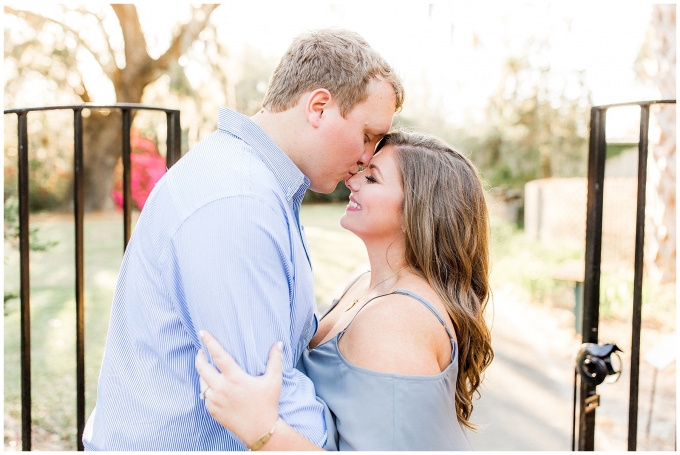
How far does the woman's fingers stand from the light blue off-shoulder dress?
1.01 ft

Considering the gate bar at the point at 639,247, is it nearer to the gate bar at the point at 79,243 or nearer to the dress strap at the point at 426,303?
the dress strap at the point at 426,303

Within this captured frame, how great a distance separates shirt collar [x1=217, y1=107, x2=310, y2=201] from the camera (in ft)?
5.42

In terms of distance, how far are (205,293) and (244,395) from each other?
0.25m

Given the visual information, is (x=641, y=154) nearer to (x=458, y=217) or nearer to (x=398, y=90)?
(x=458, y=217)

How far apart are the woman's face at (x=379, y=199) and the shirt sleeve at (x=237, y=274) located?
2.14 feet

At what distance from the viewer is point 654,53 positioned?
6.70 metres

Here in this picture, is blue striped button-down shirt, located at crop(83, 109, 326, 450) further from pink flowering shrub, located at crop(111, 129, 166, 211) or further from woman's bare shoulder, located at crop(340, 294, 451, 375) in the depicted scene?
pink flowering shrub, located at crop(111, 129, 166, 211)

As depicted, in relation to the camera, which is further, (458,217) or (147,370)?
(458,217)

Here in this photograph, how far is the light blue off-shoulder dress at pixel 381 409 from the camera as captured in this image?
163 centimetres

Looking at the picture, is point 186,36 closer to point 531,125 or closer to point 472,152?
point 472,152

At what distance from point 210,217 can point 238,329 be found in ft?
0.87

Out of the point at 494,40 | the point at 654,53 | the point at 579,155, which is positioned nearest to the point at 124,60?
the point at 494,40

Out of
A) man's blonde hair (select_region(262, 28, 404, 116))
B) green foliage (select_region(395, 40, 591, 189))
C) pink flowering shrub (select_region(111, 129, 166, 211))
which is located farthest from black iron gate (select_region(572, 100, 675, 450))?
green foliage (select_region(395, 40, 591, 189))

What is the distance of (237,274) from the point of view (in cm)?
133
